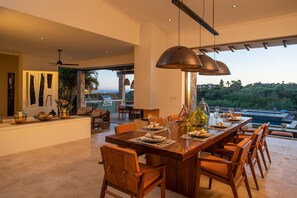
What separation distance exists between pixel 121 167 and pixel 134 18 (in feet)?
16.4

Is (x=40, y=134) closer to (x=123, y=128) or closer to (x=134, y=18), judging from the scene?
(x=123, y=128)

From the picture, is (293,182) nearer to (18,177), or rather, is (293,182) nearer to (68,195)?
(68,195)

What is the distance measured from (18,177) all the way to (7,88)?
7.10m

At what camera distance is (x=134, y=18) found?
234 inches

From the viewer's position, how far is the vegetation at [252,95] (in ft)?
19.9

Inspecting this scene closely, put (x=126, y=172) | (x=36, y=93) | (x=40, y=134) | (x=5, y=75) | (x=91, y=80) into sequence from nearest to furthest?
(x=126, y=172) → (x=40, y=134) → (x=36, y=93) → (x=5, y=75) → (x=91, y=80)

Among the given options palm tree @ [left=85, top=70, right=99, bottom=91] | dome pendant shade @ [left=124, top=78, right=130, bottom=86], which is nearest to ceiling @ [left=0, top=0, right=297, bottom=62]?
A: palm tree @ [left=85, top=70, right=99, bottom=91]

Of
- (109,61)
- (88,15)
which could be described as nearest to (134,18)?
(88,15)

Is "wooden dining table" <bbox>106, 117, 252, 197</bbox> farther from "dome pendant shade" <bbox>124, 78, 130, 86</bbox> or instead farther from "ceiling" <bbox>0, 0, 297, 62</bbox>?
"dome pendant shade" <bbox>124, 78, 130, 86</bbox>

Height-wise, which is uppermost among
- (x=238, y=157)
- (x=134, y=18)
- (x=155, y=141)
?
(x=134, y=18)

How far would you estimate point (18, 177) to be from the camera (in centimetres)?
318

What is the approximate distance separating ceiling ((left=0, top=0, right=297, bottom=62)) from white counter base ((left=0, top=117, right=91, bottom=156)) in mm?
2222

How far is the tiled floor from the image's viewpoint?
2.75m

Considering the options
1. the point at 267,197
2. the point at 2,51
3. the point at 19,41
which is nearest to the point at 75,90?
the point at 2,51
